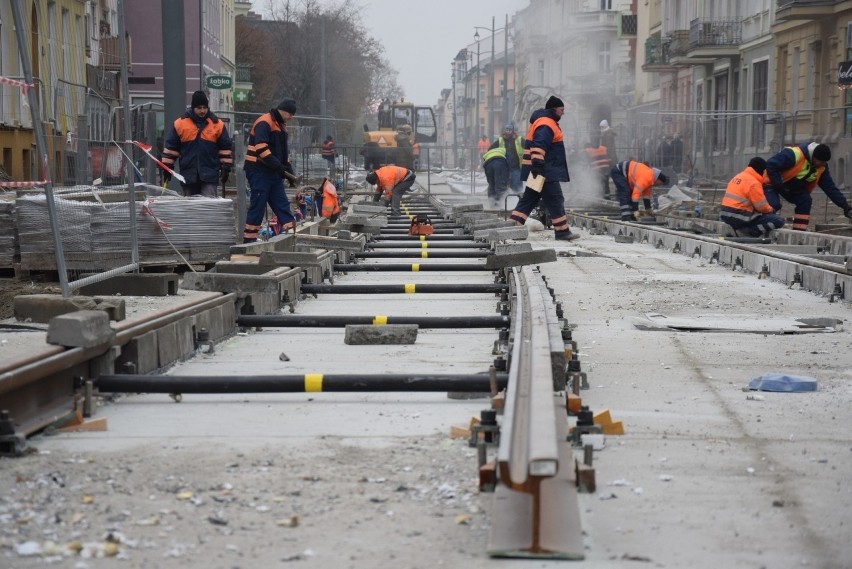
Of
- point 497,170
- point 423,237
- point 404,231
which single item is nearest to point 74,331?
point 423,237

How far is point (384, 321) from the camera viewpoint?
8.48m

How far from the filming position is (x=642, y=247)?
18.9 m

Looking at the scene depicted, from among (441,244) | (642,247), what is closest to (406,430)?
(441,244)

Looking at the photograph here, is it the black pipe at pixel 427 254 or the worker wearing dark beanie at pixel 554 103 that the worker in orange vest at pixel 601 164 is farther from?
the black pipe at pixel 427 254

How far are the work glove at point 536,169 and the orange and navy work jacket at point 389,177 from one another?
26.8 ft

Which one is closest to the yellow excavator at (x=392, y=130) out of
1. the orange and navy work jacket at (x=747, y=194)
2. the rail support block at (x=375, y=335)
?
the orange and navy work jacket at (x=747, y=194)

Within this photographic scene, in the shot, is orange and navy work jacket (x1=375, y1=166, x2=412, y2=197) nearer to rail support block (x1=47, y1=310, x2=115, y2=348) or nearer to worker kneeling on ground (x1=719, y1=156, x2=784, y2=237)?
worker kneeling on ground (x1=719, y1=156, x2=784, y2=237)

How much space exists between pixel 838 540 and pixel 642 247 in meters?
15.0

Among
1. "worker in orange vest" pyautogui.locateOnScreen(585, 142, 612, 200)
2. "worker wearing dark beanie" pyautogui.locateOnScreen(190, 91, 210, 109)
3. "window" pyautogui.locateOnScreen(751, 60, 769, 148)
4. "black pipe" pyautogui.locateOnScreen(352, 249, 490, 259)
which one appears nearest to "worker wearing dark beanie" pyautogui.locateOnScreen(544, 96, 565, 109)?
"black pipe" pyautogui.locateOnScreen(352, 249, 490, 259)

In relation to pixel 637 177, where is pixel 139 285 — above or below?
below

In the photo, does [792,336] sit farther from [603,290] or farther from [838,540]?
[838,540]

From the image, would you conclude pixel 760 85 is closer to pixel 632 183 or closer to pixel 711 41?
pixel 711 41

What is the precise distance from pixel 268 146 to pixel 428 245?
260 centimetres

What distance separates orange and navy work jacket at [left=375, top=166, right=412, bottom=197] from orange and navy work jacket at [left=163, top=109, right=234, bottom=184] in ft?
30.8
